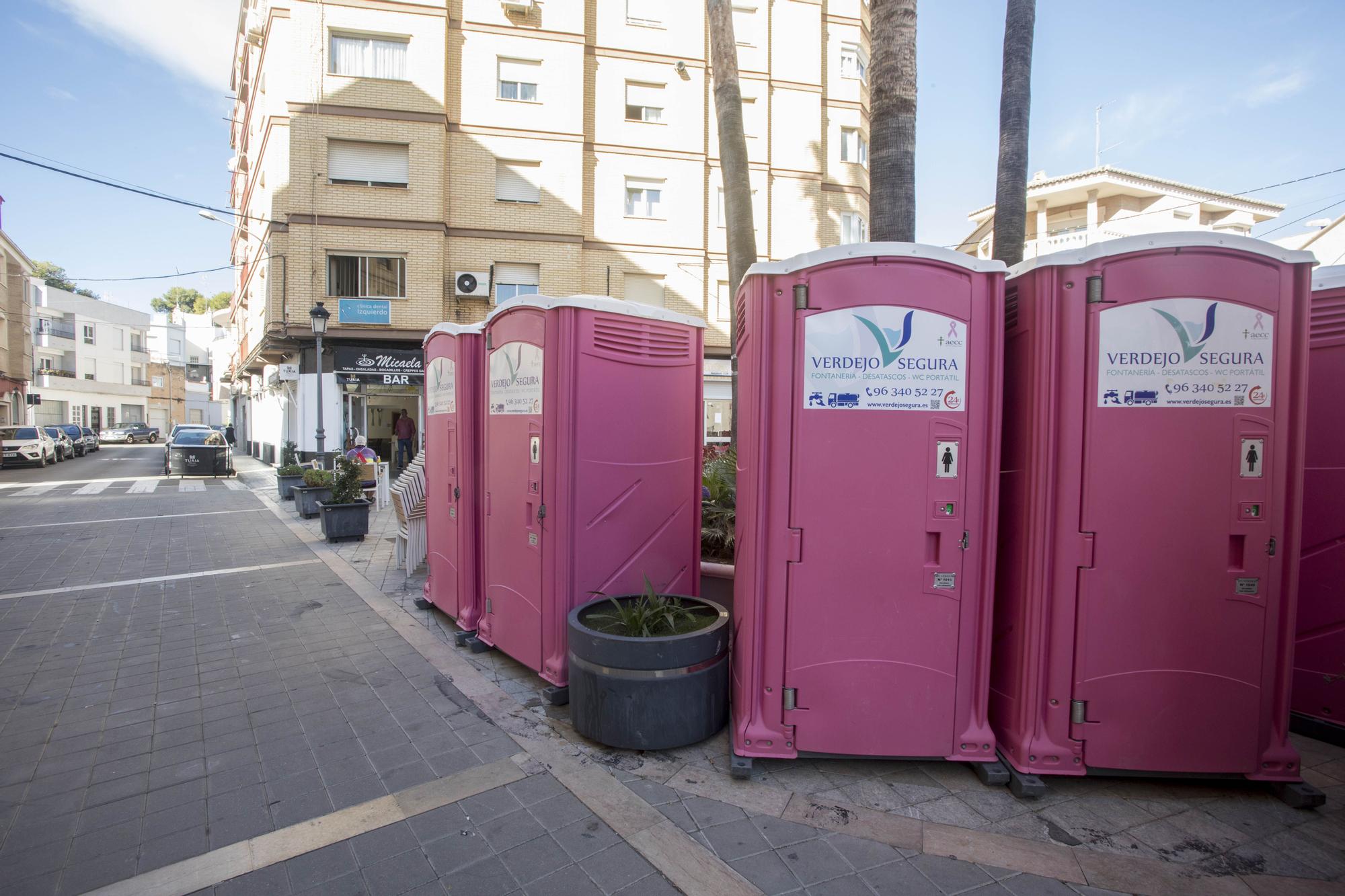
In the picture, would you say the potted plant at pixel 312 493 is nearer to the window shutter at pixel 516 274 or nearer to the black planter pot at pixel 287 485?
the black planter pot at pixel 287 485

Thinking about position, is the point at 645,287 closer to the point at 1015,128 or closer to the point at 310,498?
the point at 310,498

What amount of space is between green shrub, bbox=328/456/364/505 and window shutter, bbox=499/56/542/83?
15.1m

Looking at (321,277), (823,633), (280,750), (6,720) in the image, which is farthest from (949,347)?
(321,277)

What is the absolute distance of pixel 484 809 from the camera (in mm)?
3219

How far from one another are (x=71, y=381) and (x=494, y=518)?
6462 cm

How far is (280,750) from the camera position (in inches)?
151

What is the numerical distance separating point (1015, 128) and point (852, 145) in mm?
19884

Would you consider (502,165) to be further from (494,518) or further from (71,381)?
(71,381)

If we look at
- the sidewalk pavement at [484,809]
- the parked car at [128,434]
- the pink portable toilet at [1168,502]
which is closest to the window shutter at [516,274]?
the sidewalk pavement at [484,809]

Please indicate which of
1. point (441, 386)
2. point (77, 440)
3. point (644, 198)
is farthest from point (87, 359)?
point (441, 386)

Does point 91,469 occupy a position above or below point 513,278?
below

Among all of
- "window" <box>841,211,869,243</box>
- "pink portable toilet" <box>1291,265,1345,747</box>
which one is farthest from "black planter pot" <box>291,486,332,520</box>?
"window" <box>841,211,869,243</box>

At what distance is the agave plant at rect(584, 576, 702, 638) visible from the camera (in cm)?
400

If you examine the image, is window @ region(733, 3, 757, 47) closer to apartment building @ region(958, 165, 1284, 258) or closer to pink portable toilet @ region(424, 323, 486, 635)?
apartment building @ region(958, 165, 1284, 258)
